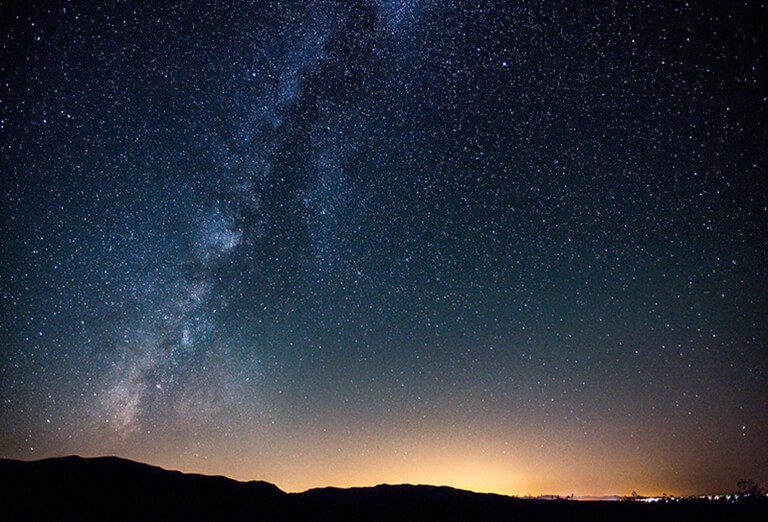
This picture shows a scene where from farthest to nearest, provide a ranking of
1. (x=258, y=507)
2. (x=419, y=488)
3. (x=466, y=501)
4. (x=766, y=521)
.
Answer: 1. (x=419, y=488)
2. (x=466, y=501)
3. (x=258, y=507)
4. (x=766, y=521)

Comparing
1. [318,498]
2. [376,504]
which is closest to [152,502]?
[318,498]

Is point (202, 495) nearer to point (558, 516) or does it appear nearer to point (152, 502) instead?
point (152, 502)

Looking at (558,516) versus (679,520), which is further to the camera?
(558,516)

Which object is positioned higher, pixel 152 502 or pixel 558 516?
pixel 152 502

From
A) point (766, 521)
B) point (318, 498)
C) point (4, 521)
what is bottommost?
point (766, 521)

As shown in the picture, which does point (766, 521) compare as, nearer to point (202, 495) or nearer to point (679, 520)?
point (679, 520)

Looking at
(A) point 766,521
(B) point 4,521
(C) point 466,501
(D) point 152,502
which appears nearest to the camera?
(B) point 4,521

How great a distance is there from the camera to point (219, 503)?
11438 millimetres

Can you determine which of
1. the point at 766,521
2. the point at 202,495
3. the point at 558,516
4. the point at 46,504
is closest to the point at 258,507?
the point at 202,495

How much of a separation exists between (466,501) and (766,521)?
8206mm

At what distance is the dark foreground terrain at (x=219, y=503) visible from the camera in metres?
9.39

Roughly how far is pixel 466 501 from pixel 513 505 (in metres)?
1.74

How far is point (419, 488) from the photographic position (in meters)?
17.0

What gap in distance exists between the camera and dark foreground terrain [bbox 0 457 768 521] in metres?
9.39
